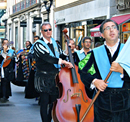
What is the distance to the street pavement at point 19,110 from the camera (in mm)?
7518

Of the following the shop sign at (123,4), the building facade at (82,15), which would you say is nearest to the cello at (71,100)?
the building facade at (82,15)

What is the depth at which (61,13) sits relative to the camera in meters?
24.5

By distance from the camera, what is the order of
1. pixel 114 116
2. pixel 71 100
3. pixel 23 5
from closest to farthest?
pixel 114 116 → pixel 71 100 → pixel 23 5

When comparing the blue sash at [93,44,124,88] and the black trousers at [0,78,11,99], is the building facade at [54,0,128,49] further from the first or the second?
the blue sash at [93,44,124,88]

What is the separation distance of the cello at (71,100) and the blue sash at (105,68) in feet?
5.25

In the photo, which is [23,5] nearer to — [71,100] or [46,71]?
[46,71]

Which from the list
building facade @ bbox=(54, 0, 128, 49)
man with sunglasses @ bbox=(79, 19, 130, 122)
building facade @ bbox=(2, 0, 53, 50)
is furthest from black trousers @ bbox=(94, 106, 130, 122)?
building facade @ bbox=(2, 0, 53, 50)

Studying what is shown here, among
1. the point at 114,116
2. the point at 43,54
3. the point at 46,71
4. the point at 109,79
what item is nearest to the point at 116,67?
the point at 109,79

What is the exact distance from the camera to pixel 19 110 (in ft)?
28.3

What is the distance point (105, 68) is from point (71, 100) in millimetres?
1754

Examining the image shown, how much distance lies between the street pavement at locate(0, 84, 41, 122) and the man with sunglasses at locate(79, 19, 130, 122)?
12.5 ft

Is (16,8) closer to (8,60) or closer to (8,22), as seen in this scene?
(8,22)

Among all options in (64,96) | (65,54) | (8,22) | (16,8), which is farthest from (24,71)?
(8,22)

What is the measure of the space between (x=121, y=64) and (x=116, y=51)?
0.88ft
